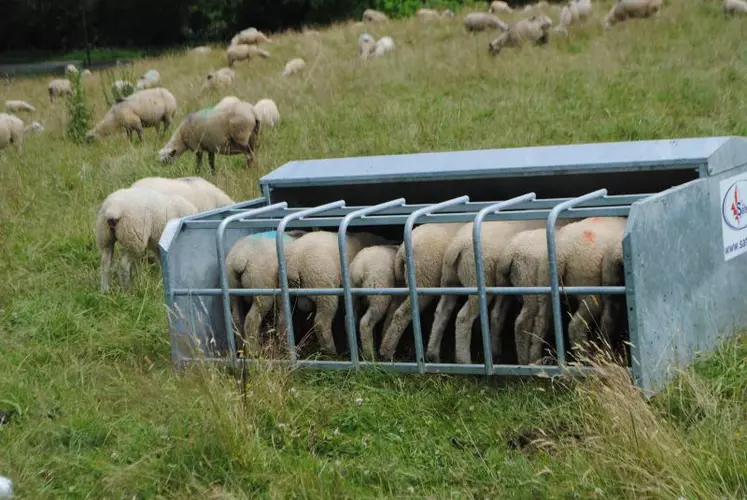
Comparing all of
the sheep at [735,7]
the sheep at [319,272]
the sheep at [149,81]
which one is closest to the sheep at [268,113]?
the sheep at [149,81]

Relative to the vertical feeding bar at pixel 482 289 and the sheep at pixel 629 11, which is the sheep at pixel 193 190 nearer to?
the vertical feeding bar at pixel 482 289

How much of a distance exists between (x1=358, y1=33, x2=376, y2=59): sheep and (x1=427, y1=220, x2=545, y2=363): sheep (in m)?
16.1

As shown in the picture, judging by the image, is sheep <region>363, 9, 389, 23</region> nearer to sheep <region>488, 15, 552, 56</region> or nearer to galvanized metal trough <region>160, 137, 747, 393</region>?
sheep <region>488, 15, 552, 56</region>

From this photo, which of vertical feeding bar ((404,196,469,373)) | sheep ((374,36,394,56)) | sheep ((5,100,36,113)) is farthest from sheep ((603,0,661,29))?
vertical feeding bar ((404,196,469,373))

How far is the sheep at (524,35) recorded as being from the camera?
1938cm

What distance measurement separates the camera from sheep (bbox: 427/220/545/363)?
6.30 metres

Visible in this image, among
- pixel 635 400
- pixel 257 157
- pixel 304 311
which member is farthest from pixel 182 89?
pixel 635 400

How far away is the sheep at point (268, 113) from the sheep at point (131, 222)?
21.5 feet

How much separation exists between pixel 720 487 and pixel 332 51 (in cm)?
2162

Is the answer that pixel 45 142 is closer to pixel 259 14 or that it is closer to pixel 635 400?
pixel 635 400

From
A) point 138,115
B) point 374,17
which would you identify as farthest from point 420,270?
point 374,17

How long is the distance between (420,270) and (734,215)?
1.96m

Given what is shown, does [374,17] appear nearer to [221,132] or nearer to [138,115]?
[138,115]

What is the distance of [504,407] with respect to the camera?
5.72m
